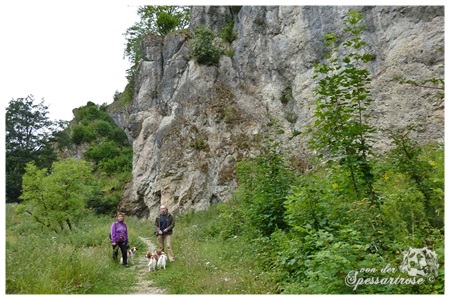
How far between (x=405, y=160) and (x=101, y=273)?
23.0 ft

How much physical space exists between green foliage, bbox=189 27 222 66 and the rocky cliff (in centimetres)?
57

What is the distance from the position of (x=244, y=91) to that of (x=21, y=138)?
14914mm

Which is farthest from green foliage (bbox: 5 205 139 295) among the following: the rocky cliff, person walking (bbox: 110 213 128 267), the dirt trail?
the rocky cliff

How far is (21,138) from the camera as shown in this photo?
1953 centimetres

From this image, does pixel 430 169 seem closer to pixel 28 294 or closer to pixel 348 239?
pixel 348 239

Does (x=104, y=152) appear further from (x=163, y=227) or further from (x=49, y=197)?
(x=163, y=227)

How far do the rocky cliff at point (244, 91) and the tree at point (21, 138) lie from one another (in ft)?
28.3

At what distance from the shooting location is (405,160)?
6.25m

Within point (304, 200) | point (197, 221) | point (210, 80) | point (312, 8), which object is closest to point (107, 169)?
point (210, 80)

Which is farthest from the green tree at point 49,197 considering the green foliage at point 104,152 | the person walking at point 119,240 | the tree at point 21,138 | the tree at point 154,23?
the tree at point 154,23

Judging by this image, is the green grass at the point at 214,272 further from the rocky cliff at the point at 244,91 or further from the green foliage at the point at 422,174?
the rocky cliff at the point at 244,91

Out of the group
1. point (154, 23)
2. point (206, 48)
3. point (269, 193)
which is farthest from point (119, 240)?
point (154, 23)

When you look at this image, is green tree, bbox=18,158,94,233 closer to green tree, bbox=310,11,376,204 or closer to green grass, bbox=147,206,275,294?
green grass, bbox=147,206,275,294

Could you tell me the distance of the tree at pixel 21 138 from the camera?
18.2 metres
